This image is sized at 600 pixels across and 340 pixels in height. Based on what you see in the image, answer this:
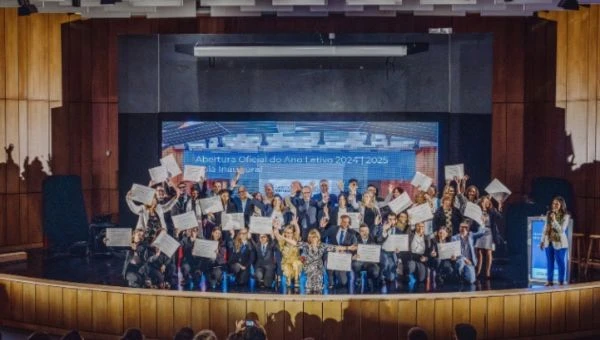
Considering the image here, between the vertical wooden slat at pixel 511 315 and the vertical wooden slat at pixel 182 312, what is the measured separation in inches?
135

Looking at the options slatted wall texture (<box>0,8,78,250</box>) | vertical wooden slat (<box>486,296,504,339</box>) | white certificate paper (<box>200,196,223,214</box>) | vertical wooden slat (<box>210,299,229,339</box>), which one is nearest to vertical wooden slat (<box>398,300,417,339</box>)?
vertical wooden slat (<box>486,296,504,339</box>)

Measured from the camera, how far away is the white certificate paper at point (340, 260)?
10.2 m

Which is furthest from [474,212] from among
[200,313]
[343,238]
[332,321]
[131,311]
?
[131,311]

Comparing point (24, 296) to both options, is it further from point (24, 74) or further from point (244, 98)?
point (244, 98)

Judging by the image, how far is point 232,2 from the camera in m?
10.6

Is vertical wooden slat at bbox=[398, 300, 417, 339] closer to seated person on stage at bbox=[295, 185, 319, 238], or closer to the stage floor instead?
the stage floor

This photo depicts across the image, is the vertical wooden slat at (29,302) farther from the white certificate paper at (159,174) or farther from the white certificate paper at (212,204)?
the white certificate paper at (212,204)

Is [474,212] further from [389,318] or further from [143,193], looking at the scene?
[143,193]

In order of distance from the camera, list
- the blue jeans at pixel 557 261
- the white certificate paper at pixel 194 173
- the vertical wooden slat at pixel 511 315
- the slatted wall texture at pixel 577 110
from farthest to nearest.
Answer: the slatted wall texture at pixel 577 110, the white certificate paper at pixel 194 173, the blue jeans at pixel 557 261, the vertical wooden slat at pixel 511 315

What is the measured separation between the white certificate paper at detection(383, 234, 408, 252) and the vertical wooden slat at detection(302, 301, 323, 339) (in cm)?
177

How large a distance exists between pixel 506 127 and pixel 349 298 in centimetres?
623

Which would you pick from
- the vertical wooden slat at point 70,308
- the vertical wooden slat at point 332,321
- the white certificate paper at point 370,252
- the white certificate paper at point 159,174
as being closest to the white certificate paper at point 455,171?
the white certificate paper at point 370,252

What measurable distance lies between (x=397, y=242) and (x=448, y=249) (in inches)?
25.2

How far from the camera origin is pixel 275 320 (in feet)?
30.1
